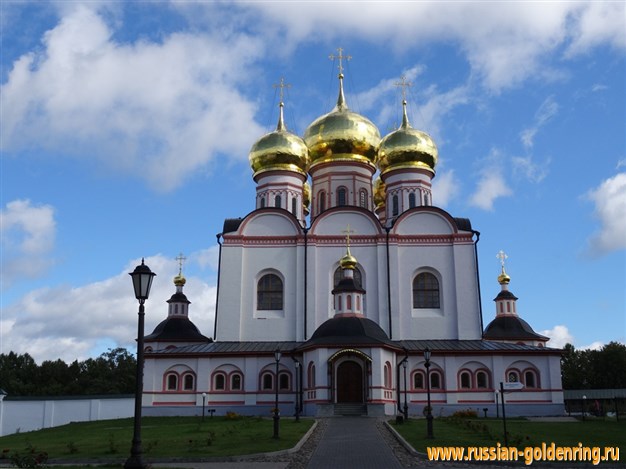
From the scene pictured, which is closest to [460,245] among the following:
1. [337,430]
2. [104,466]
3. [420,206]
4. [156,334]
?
[420,206]

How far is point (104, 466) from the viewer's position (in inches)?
505

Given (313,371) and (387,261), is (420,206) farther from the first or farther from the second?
(313,371)

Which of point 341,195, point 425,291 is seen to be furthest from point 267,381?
point 341,195

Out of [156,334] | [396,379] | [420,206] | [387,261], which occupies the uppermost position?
[420,206]

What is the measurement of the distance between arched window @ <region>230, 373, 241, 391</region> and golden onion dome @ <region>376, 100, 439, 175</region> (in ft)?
45.8

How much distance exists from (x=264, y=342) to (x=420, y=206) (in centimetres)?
988

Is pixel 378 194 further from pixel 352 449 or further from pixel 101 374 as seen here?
pixel 101 374

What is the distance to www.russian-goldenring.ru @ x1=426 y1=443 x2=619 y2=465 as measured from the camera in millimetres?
12867

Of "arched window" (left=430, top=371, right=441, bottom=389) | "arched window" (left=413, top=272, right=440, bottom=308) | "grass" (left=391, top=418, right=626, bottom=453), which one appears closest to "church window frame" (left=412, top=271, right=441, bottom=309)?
"arched window" (left=413, top=272, right=440, bottom=308)

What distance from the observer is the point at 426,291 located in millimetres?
31422

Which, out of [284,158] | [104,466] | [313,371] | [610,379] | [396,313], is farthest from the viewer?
[610,379]

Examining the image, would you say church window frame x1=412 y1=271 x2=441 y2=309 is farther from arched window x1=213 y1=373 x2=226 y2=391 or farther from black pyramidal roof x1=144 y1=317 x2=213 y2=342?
black pyramidal roof x1=144 y1=317 x2=213 y2=342

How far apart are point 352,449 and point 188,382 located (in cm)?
1605

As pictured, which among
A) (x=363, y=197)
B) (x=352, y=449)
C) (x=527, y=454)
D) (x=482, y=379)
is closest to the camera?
(x=527, y=454)
